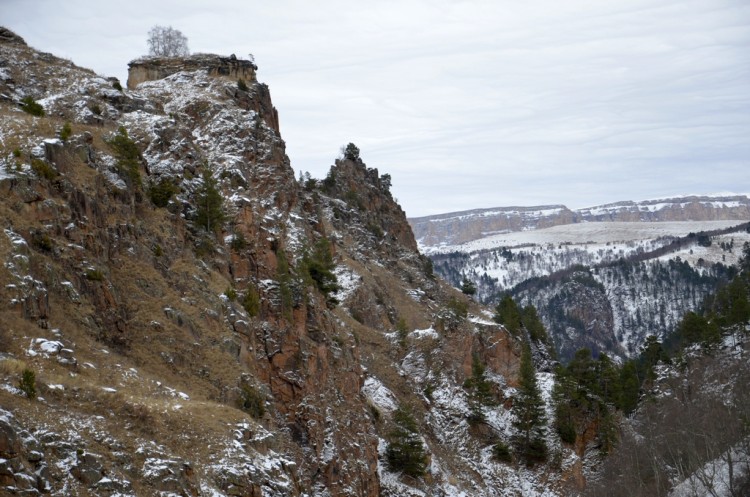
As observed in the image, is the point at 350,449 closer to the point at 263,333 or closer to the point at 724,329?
the point at 263,333

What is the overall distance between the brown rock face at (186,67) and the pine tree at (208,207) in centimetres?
2476

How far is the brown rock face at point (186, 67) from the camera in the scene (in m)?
59.7

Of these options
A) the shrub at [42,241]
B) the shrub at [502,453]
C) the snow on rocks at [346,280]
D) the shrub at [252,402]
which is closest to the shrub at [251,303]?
A: the shrub at [252,402]

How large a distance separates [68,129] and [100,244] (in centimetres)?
612

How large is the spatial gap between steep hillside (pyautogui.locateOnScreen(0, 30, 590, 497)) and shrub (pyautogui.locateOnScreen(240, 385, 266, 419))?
85 millimetres

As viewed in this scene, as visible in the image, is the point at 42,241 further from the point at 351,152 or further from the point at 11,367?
the point at 351,152

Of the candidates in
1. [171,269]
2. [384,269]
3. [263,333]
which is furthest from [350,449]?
[384,269]

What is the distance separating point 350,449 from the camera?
40.7 m

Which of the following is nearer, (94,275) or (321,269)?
(94,275)

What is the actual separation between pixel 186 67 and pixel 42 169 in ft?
115

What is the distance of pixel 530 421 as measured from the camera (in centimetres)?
6094

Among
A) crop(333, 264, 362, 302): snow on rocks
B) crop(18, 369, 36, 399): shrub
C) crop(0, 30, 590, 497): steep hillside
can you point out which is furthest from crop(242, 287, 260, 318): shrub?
crop(333, 264, 362, 302): snow on rocks

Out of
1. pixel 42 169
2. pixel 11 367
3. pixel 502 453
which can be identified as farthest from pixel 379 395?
pixel 11 367

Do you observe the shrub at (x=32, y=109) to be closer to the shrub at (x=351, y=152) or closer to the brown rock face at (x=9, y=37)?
the brown rock face at (x=9, y=37)
